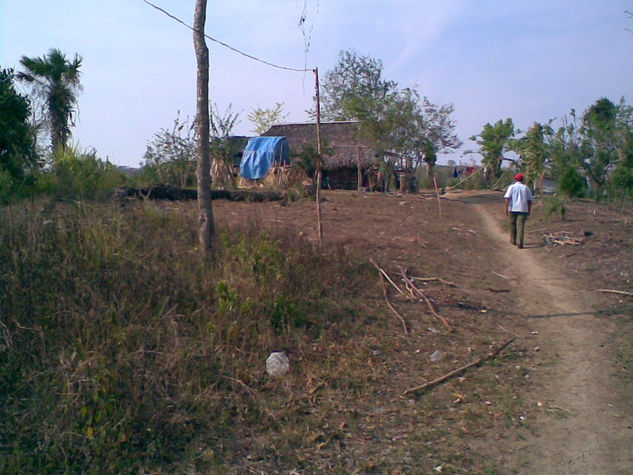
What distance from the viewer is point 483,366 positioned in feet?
19.0

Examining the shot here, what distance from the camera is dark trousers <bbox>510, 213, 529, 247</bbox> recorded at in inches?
480

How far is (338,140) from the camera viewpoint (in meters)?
27.7

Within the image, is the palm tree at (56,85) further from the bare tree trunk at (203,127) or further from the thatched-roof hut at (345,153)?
the bare tree trunk at (203,127)

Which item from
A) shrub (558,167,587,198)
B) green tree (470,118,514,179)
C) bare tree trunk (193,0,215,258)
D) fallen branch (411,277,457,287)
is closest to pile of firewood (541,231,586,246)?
fallen branch (411,277,457,287)

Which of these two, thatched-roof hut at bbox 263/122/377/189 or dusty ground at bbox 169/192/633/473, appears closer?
dusty ground at bbox 169/192/633/473

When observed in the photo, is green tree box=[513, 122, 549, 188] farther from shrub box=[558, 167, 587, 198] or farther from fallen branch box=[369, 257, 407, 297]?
fallen branch box=[369, 257, 407, 297]

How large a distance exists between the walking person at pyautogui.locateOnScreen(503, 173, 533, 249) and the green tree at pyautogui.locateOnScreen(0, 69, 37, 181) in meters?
10.0

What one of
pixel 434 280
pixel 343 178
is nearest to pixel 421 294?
pixel 434 280

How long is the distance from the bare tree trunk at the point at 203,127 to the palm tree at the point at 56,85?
15503 millimetres

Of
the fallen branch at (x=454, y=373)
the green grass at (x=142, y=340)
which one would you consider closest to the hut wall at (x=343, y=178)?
the green grass at (x=142, y=340)

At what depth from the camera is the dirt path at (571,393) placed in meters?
4.19

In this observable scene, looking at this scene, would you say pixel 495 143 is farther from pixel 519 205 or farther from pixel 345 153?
pixel 519 205

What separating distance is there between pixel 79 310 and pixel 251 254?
220cm

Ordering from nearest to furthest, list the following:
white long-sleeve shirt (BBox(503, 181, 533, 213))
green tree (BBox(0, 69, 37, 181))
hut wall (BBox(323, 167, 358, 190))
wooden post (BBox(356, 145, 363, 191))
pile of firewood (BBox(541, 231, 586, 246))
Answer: green tree (BBox(0, 69, 37, 181)) → pile of firewood (BBox(541, 231, 586, 246)) → white long-sleeve shirt (BBox(503, 181, 533, 213)) → wooden post (BBox(356, 145, 363, 191)) → hut wall (BBox(323, 167, 358, 190))
